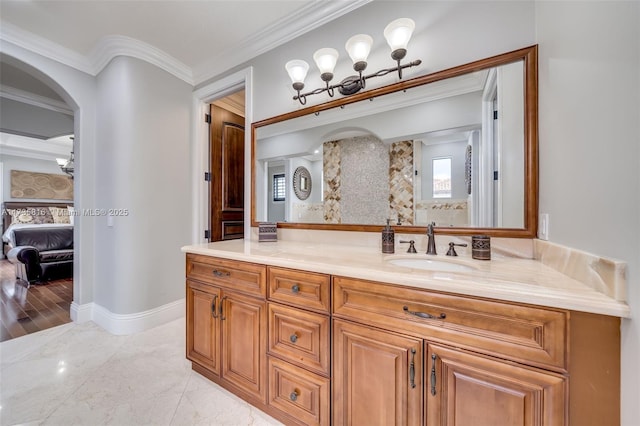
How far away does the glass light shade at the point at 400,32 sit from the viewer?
1430 millimetres

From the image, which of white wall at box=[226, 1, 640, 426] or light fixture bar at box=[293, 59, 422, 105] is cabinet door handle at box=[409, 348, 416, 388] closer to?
white wall at box=[226, 1, 640, 426]

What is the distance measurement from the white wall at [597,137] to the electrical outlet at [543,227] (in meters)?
0.03

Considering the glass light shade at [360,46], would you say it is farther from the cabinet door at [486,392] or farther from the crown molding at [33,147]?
the crown molding at [33,147]

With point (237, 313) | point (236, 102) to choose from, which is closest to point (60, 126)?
point (236, 102)

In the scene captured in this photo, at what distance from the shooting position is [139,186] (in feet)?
8.02

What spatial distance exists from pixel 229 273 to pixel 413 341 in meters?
1.07

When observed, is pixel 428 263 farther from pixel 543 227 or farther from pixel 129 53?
pixel 129 53

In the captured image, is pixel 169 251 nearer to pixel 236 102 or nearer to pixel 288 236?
pixel 288 236

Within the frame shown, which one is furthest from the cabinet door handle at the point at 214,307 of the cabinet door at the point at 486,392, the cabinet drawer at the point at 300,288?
the cabinet door at the point at 486,392

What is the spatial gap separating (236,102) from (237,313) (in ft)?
9.39

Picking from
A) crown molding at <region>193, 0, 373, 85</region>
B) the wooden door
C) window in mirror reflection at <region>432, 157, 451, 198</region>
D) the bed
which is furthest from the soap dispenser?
the bed

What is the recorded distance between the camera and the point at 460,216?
142 centimetres

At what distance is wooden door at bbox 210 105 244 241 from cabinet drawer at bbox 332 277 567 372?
2414mm

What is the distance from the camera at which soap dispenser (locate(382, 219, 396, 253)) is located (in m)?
1.48
